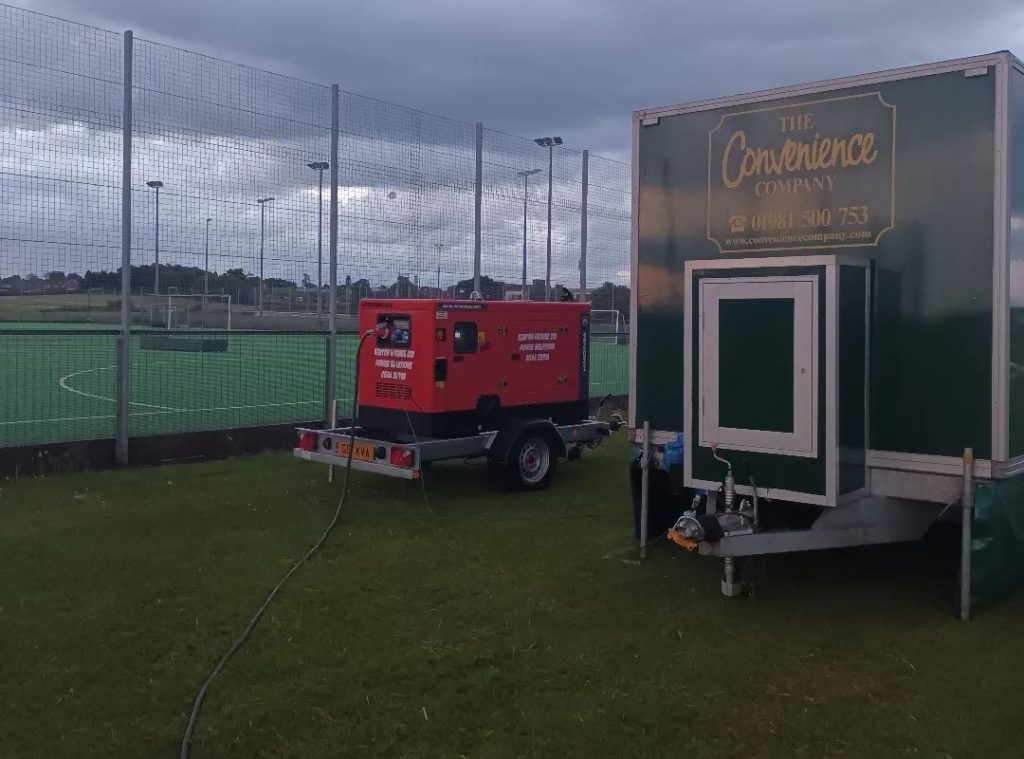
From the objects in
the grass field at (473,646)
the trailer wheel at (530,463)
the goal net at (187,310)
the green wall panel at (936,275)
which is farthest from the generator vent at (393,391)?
the green wall panel at (936,275)

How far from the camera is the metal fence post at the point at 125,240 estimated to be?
11.5 metres

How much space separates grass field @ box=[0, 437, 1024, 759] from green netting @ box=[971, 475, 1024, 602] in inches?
7.7

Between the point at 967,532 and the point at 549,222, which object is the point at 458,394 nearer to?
the point at 967,532

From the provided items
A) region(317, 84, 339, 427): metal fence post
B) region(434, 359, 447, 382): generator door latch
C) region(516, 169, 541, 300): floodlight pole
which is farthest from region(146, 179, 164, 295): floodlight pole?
region(516, 169, 541, 300): floodlight pole

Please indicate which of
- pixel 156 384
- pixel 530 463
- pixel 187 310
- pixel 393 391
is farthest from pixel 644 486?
pixel 156 384

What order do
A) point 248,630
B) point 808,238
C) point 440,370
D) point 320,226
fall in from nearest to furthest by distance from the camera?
1. point 248,630
2. point 808,238
3. point 440,370
4. point 320,226

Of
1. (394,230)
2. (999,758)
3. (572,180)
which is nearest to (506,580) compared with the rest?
(999,758)

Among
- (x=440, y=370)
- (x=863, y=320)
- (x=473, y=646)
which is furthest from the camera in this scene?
(x=440, y=370)

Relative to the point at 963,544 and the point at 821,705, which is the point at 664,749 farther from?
the point at 963,544

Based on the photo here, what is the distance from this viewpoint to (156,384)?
41.4ft

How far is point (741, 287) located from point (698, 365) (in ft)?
1.82

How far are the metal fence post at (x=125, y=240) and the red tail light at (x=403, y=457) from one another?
3714 mm

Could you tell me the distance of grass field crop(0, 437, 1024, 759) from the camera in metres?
4.72

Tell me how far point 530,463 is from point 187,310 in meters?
4.74
